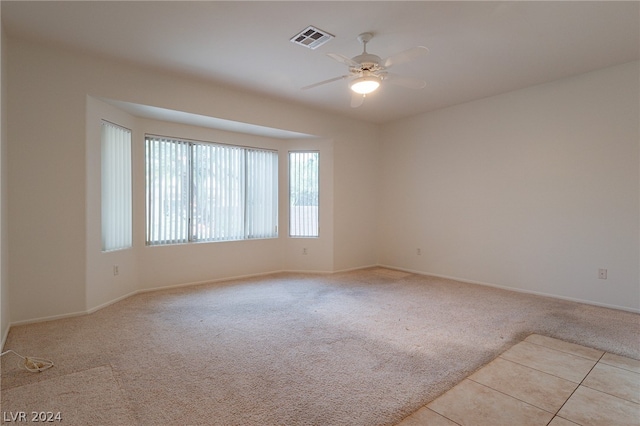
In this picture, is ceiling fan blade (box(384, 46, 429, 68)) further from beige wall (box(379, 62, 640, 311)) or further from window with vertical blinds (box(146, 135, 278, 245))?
window with vertical blinds (box(146, 135, 278, 245))

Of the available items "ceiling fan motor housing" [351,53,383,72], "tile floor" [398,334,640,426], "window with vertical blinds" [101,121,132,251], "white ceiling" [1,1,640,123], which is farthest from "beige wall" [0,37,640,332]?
"ceiling fan motor housing" [351,53,383,72]

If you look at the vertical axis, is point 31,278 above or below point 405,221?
below

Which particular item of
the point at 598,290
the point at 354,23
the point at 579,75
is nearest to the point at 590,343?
the point at 598,290

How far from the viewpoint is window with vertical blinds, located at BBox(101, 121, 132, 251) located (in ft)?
12.4

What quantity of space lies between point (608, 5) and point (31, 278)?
5.84 metres

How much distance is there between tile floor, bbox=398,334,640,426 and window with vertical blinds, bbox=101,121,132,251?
3.85 m

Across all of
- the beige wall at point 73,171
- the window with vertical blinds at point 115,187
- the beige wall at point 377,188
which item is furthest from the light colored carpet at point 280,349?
the window with vertical blinds at point 115,187

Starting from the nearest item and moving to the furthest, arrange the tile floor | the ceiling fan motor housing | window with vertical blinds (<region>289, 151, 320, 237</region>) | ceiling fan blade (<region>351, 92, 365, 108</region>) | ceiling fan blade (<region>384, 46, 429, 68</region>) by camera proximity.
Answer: the tile floor → ceiling fan blade (<region>384, 46, 429, 68</region>) → the ceiling fan motor housing → ceiling fan blade (<region>351, 92, 365, 108</region>) → window with vertical blinds (<region>289, 151, 320, 237</region>)

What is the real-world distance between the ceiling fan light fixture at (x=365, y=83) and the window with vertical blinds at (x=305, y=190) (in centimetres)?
253

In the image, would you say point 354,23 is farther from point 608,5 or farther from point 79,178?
point 79,178

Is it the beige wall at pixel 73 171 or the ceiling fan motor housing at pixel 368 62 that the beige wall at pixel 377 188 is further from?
the ceiling fan motor housing at pixel 368 62

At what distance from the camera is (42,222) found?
3211 mm

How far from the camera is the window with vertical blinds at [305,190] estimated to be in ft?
18.8

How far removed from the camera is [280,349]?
8.66 ft
